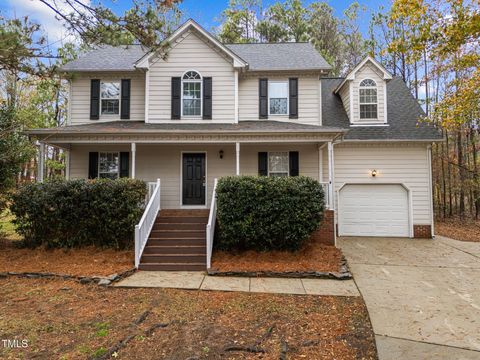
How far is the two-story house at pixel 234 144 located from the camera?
10539 mm

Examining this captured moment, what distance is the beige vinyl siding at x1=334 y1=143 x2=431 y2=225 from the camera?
10625mm

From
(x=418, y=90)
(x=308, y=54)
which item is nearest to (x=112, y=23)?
(x=308, y=54)

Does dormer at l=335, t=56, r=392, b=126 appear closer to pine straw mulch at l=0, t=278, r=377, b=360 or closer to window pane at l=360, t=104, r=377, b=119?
window pane at l=360, t=104, r=377, b=119

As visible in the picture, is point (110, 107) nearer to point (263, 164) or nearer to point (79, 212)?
point (79, 212)

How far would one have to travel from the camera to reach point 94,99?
10938mm

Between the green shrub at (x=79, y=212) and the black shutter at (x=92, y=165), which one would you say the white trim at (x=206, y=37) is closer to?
the black shutter at (x=92, y=165)

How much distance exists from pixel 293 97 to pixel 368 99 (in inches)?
120

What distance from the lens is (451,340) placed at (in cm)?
378

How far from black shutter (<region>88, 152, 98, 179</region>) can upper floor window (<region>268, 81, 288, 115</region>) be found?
6.74 meters

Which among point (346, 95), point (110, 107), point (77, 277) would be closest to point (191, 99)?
point (110, 107)

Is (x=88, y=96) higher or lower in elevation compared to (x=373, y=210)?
higher

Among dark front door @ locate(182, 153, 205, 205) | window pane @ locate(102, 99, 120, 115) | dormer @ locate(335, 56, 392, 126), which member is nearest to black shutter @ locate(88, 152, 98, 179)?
window pane @ locate(102, 99, 120, 115)

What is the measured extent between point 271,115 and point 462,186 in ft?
40.2

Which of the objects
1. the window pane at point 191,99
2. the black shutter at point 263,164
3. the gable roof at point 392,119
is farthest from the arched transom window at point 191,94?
the gable roof at point 392,119
